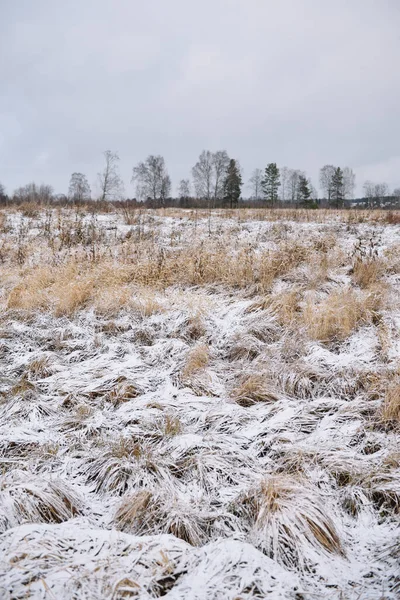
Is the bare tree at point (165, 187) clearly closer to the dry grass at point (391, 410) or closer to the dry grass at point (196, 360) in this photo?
the dry grass at point (196, 360)

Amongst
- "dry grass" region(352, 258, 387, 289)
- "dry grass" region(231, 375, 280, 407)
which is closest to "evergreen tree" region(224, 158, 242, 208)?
"dry grass" region(352, 258, 387, 289)

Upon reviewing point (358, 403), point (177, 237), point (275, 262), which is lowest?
point (358, 403)

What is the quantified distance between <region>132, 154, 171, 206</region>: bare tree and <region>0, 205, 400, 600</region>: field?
127 ft

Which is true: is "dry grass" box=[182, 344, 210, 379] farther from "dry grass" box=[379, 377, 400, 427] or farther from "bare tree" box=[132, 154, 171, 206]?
"bare tree" box=[132, 154, 171, 206]

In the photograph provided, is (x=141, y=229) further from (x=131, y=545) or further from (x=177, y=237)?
(x=131, y=545)

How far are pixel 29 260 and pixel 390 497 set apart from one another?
7.33 metres

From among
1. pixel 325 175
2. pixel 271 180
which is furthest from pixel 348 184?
pixel 271 180

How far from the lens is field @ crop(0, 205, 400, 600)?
1508 mm

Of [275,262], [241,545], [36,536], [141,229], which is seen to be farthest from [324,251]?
[36,536]

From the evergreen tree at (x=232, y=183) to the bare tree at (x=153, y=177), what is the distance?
311 inches

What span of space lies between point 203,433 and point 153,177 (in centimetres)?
4348

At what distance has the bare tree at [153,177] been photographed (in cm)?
4153

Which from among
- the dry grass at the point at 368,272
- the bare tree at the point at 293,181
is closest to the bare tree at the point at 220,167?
the bare tree at the point at 293,181

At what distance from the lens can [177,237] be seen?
350 inches
